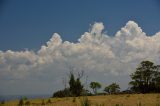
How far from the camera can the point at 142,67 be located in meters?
74.4

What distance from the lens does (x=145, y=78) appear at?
238 ft

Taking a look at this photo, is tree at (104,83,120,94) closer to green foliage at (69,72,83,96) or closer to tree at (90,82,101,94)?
tree at (90,82,101,94)

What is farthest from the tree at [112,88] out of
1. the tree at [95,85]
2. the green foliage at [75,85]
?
the green foliage at [75,85]

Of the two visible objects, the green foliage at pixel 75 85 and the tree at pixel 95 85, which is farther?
the tree at pixel 95 85

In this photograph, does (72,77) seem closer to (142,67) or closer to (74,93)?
(74,93)

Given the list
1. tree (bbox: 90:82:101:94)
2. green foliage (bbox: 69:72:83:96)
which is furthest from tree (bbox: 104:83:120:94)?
green foliage (bbox: 69:72:83:96)

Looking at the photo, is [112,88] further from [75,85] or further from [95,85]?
[75,85]

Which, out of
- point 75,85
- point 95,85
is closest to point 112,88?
point 95,85

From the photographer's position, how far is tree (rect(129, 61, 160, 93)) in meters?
70.3

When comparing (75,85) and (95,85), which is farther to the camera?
(95,85)

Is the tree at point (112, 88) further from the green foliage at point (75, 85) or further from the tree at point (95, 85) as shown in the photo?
the green foliage at point (75, 85)

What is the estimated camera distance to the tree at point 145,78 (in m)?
70.3

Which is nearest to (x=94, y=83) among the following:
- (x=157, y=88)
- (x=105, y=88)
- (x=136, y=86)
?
(x=105, y=88)

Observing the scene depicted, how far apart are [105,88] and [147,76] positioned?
756 inches
